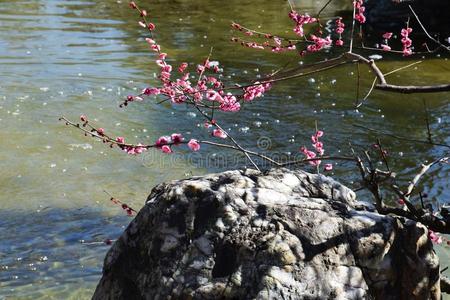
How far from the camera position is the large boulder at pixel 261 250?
2354 millimetres

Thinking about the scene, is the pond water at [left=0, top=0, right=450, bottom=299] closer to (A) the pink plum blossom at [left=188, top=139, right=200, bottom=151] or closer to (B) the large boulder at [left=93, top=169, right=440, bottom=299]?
(A) the pink plum blossom at [left=188, top=139, right=200, bottom=151]

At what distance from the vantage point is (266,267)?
92.7 inches

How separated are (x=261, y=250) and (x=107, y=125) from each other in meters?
4.14

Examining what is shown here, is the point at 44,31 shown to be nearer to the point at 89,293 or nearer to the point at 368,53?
the point at 368,53

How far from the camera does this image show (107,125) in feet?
20.7

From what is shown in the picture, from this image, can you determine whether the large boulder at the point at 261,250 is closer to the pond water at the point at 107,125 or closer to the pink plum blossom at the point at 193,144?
the pink plum blossom at the point at 193,144

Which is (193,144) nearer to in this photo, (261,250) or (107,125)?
(261,250)

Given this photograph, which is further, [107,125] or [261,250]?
[107,125]

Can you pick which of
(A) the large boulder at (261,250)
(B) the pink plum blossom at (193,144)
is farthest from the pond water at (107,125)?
(A) the large boulder at (261,250)

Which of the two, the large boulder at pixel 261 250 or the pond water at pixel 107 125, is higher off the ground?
the large boulder at pixel 261 250

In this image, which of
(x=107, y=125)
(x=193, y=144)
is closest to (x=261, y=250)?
(x=193, y=144)

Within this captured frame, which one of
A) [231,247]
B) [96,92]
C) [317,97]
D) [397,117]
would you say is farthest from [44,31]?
[231,247]

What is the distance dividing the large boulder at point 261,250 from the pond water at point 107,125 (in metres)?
1.25

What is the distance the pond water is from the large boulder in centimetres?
125
